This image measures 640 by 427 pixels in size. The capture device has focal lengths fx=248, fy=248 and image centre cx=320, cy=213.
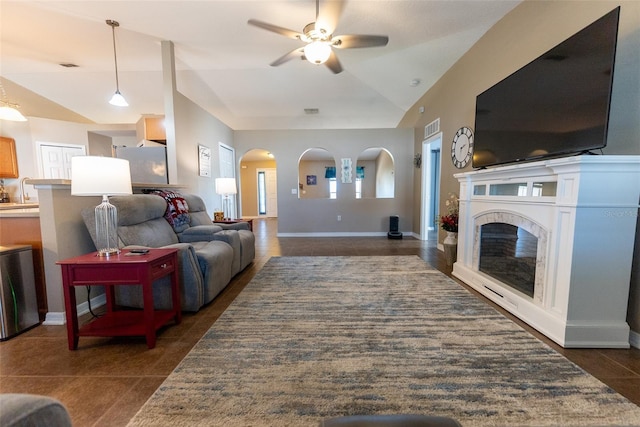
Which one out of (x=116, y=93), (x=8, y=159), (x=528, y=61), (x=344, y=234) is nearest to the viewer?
(x=528, y=61)

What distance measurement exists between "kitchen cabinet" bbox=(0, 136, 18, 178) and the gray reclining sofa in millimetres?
4601

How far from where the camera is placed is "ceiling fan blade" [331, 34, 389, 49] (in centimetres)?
262

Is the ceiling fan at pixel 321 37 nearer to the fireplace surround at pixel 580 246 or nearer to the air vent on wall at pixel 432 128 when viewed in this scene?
the fireplace surround at pixel 580 246

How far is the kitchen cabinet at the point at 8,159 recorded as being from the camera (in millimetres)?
4723

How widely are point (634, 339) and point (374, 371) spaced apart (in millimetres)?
1851

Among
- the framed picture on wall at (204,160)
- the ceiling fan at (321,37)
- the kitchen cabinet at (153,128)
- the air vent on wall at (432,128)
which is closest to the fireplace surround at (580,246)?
the ceiling fan at (321,37)

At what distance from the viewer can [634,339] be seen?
1.70 m

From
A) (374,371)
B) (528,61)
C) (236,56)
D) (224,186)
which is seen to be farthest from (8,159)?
(528,61)

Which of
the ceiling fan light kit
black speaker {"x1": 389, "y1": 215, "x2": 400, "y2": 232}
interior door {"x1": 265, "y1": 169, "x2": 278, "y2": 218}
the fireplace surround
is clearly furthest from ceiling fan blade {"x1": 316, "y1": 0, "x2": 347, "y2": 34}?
interior door {"x1": 265, "y1": 169, "x2": 278, "y2": 218}

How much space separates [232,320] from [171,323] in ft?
1.62

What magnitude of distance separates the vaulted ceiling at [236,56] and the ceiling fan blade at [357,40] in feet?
1.56

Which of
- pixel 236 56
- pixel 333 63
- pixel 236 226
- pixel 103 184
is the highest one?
pixel 236 56

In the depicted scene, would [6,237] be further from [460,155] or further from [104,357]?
[460,155]

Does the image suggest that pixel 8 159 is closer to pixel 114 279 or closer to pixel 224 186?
pixel 224 186
